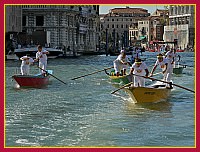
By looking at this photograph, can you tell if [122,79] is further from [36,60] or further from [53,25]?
[53,25]

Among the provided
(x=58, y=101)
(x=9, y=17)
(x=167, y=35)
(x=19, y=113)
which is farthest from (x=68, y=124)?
(x=167, y=35)

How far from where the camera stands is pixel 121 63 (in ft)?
51.6

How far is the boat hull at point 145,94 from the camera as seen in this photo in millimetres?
10766

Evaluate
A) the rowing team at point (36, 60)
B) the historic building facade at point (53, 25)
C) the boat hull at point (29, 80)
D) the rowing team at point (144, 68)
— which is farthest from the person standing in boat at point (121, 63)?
the historic building facade at point (53, 25)

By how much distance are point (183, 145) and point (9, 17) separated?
3012 cm

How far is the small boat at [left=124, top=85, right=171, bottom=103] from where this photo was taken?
1077cm

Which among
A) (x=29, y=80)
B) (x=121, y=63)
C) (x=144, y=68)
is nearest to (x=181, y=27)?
(x=121, y=63)

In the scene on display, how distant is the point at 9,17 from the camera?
36.1 meters

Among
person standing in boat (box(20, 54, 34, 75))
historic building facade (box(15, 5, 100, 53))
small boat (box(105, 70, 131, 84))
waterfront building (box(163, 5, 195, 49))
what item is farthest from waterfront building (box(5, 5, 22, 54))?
waterfront building (box(163, 5, 195, 49))

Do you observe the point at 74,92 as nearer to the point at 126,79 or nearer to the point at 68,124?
the point at 126,79

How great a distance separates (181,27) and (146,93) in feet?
222

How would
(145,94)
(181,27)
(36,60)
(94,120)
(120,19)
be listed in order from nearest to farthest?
(94,120) < (145,94) < (36,60) < (181,27) < (120,19)

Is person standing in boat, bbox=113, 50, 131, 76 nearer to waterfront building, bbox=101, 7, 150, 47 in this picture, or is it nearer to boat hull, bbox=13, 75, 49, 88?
boat hull, bbox=13, 75, 49, 88

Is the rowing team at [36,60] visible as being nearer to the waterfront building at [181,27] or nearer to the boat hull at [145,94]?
the boat hull at [145,94]
